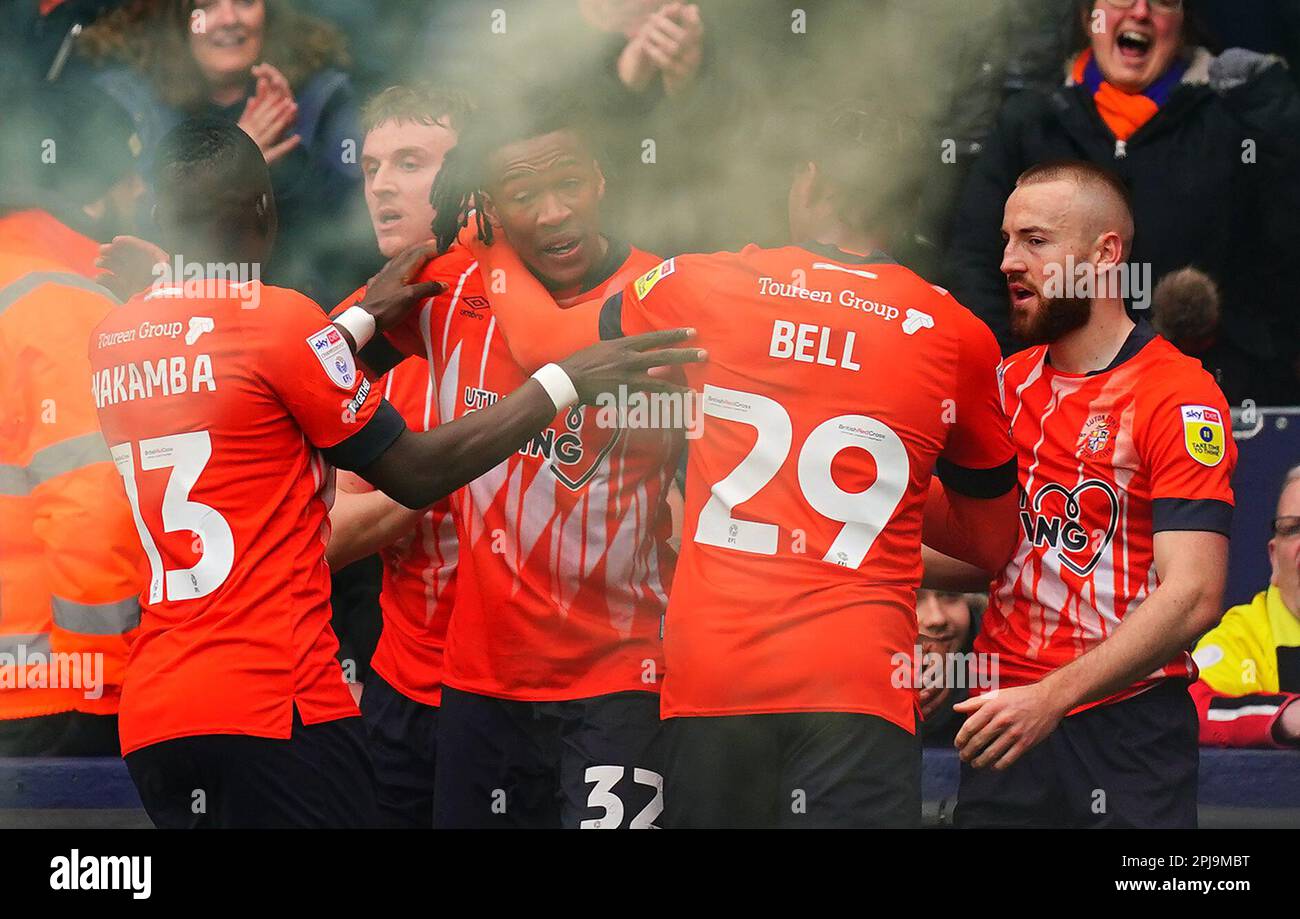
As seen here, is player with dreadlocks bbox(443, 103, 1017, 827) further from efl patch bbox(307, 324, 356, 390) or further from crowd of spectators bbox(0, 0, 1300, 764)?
crowd of spectators bbox(0, 0, 1300, 764)

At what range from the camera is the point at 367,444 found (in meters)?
3.72

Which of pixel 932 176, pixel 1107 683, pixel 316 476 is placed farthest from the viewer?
pixel 932 176

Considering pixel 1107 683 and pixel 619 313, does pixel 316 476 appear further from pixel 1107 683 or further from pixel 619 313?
pixel 1107 683

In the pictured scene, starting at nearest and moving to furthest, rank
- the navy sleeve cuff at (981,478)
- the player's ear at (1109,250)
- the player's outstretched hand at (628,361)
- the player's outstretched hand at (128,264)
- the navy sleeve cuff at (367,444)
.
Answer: the navy sleeve cuff at (367,444) → the player's outstretched hand at (628,361) → the navy sleeve cuff at (981,478) → the player's ear at (1109,250) → the player's outstretched hand at (128,264)

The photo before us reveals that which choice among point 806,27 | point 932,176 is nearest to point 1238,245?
point 932,176

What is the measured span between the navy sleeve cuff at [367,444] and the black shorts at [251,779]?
557 millimetres

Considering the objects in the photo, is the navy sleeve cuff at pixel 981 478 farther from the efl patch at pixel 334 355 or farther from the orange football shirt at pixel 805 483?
the efl patch at pixel 334 355

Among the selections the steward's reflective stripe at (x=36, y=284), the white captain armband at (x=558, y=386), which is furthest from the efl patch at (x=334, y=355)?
the steward's reflective stripe at (x=36, y=284)

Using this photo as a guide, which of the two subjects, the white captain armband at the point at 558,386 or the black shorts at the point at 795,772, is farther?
the white captain armband at the point at 558,386

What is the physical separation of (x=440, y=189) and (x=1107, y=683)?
208 cm

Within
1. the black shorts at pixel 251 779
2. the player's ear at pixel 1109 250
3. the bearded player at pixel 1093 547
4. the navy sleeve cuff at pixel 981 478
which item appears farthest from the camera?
the player's ear at pixel 1109 250

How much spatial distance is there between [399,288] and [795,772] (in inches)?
62.4

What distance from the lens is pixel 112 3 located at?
5.08 metres

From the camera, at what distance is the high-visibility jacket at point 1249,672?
4.74 m
